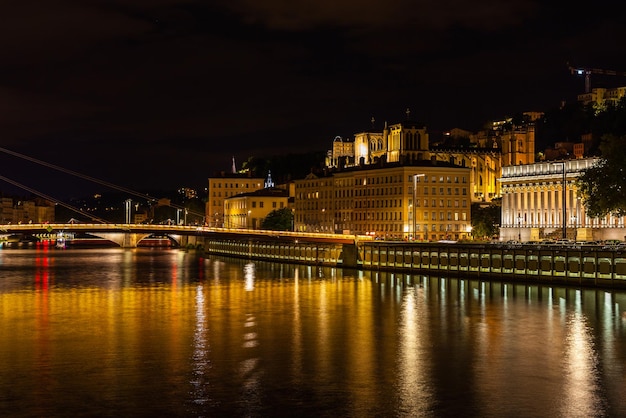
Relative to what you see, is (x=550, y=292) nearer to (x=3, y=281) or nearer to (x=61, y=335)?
(x=61, y=335)

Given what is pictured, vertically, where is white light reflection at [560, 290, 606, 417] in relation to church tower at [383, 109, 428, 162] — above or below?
below

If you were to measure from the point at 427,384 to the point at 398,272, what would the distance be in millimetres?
45715

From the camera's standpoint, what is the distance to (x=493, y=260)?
58.9 m

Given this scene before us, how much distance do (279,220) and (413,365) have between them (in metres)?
133

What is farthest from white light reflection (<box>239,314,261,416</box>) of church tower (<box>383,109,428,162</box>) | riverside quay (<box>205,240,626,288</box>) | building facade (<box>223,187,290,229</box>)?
church tower (<box>383,109,428,162</box>)

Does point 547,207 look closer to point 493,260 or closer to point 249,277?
point 249,277

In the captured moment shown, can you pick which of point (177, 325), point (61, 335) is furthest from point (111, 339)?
point (177, 325)

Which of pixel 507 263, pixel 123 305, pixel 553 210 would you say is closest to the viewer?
pixel 123 305

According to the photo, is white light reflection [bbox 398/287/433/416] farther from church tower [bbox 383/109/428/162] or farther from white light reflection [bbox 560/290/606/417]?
church tower [bbox 383/109/428/162]

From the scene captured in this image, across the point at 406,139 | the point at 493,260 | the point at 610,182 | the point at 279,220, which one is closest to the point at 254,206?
the point at 279,220

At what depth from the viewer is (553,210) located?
453ft

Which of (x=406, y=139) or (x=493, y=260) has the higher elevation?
(x=406, y=139)

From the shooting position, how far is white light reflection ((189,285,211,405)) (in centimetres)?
2178

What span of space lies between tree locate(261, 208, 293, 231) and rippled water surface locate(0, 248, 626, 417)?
10621 centimetres
